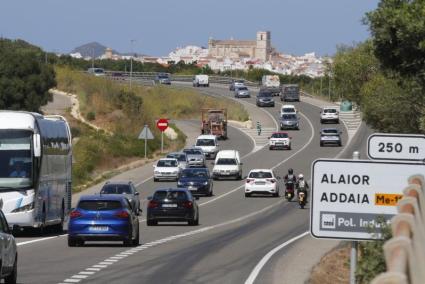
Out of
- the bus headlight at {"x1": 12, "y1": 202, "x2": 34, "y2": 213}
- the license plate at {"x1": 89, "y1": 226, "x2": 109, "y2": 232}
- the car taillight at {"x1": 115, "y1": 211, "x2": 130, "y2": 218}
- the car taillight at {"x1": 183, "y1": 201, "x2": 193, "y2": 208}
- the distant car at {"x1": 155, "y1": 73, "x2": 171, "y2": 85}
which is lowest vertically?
the car taillight at {"x1": 183, "y1": 201, "x2": 193, "y2": 208}

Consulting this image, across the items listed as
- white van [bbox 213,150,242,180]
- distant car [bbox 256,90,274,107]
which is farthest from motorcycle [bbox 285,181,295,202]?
distant car [bbox 256,90,274,107]

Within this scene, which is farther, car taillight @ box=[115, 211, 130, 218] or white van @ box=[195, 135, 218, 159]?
white van @ box=[195, 135, 218, 159]

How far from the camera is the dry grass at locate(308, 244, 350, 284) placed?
24.9 m

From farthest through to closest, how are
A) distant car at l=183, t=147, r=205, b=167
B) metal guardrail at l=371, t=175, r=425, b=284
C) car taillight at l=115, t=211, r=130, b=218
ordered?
distant car at l=183, t=147, r=205, b=167
car taillight at l=115, t=211, r=130, b=218
metal guardrail at l=371, t=175, r=425, b=284

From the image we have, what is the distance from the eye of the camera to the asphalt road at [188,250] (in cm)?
2428

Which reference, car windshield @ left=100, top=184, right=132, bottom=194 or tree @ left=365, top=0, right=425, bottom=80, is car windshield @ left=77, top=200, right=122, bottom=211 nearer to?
tree @ left=365, top=0, right=425, bottom=80

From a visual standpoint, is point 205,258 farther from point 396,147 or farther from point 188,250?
point 396,147

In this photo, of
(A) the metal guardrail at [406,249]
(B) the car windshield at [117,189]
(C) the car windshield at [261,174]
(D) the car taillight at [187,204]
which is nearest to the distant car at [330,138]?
(C) the car windshield at [261,174]

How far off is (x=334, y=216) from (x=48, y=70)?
85.8 m

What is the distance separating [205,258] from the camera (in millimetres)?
29375

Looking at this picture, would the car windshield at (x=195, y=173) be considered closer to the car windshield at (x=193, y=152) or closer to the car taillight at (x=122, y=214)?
the car windshield at (x=193, y=152)

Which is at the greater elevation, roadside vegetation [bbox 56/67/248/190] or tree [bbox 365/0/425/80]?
tree [bbox 365/0/425/80]

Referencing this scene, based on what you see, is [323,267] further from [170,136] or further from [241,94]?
[241,94]

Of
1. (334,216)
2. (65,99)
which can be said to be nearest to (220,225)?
(334,216)
